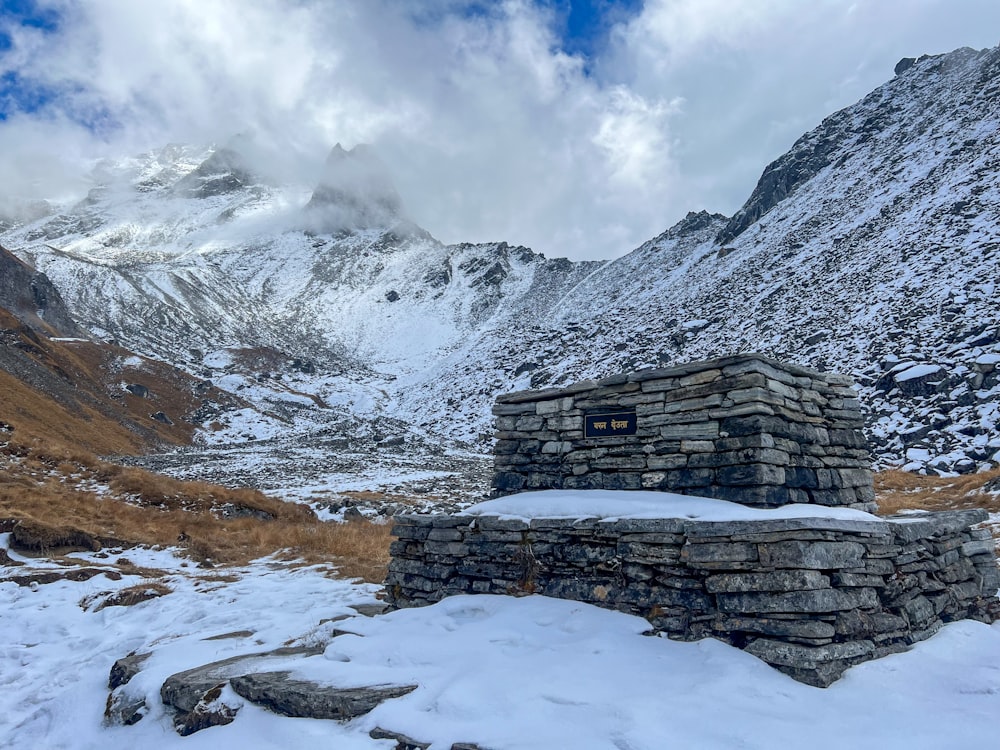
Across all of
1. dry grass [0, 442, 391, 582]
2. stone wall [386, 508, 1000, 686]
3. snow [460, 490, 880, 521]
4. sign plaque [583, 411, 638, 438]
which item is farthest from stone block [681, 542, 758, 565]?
dry grass [0, 442, 391, 582]

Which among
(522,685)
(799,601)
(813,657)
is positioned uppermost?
(799,601)

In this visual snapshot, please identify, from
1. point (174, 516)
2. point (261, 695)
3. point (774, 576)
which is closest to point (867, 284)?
point (774, 576)

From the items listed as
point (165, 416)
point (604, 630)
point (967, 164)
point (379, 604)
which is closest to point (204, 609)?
point (379, 604)

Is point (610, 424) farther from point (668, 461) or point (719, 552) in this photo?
point (719, 552)

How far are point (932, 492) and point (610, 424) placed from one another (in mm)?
13481

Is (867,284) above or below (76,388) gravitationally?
above

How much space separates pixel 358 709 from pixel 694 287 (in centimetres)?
5393

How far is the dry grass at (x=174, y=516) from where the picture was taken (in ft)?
42.3

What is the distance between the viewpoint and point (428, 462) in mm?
34781

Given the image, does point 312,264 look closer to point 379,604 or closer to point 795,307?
point 795,307

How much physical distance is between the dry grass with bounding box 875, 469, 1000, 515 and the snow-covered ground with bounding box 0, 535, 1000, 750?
8703mm

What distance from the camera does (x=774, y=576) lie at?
5184mm

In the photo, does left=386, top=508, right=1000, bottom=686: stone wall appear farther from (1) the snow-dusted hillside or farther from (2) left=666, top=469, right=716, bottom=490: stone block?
(1) the snow-dusted hillside

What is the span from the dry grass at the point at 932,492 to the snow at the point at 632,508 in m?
7.82
